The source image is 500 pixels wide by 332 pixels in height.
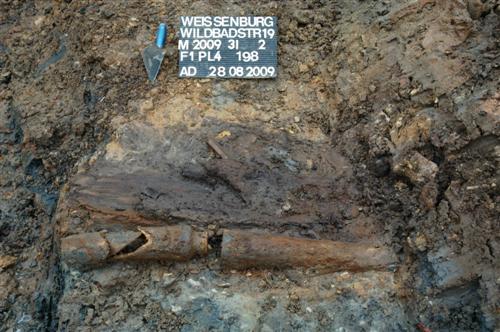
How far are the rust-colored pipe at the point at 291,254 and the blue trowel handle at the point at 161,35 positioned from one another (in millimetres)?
1329

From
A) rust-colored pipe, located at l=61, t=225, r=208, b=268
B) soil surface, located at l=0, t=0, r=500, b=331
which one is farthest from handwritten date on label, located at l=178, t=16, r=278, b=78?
rust-colored pipe, located at l=61, t=225, r=208, b=268

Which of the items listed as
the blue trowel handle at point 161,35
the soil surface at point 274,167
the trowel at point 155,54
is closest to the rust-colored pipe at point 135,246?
the soil surface at point 274,167

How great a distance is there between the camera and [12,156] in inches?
141

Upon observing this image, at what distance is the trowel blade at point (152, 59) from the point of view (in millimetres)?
3520

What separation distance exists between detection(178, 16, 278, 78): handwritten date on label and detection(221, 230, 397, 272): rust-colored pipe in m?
1.07

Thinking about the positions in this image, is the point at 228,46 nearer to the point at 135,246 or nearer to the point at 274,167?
the point at 274,167

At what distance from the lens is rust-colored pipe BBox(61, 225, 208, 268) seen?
2889 millimetres

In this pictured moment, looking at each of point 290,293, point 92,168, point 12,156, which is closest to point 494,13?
point 290,293

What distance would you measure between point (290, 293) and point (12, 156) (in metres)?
1.91

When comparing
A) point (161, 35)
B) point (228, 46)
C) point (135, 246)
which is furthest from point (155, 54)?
point (135, 246)

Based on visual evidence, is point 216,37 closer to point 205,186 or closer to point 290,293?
point 205,186

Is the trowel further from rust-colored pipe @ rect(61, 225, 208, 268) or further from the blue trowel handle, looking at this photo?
rust-colored pipe @ rect(61, 225, 208, 268)

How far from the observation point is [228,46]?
3.58 m

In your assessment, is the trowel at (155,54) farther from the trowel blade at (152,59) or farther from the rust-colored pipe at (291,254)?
the rust-colored pipe at (291,254)
